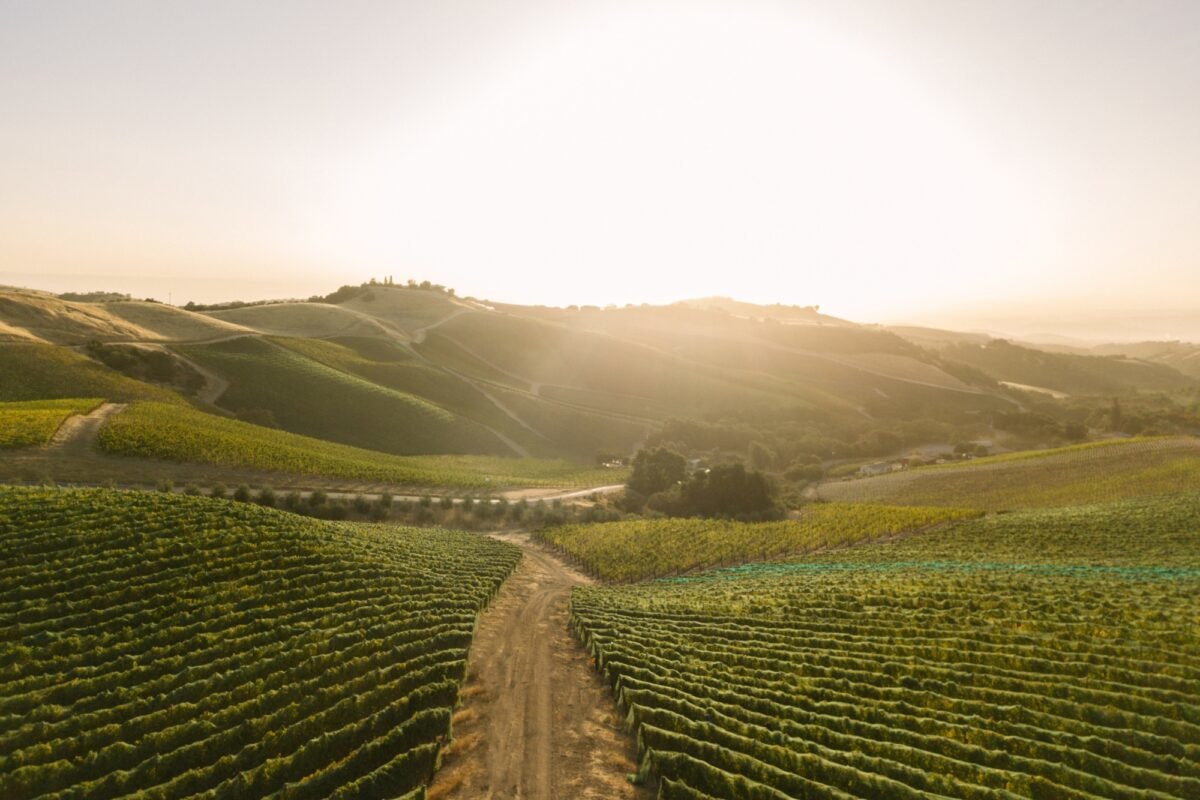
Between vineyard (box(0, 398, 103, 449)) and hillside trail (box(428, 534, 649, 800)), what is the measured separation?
46.4m

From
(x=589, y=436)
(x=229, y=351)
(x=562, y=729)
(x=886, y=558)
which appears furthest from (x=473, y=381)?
(x=562, y=729)

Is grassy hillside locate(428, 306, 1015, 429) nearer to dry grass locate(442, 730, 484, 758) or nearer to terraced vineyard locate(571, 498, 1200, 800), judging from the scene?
terraced vineyard locate(571, 498, 1200, 800)

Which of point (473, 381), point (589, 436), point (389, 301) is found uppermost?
point (389, 301)

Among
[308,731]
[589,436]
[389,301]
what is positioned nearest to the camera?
[308,731]

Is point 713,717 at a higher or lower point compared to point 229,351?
lower

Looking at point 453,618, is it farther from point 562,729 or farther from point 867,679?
point 867,679

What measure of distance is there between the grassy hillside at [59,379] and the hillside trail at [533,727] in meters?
66.1

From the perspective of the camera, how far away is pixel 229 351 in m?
99.8

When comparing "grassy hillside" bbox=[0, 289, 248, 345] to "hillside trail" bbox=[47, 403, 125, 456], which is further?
"grassy hillside" bbox=[0, 289, 248, 345]

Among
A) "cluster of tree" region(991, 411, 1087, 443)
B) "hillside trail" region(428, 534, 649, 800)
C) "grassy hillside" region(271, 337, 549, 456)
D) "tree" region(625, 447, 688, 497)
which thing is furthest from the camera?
"grassy hillside" region(271, 337, 549, 456)

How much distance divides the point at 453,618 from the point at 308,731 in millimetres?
8498

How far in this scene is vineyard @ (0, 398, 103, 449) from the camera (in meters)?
48.1

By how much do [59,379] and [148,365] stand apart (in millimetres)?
14402

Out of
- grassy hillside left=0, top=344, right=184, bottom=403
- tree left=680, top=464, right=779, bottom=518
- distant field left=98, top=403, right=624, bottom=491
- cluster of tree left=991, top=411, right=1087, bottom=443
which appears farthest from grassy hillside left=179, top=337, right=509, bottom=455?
cluster of tree left=991, top=411, right=1087, bottom=443
